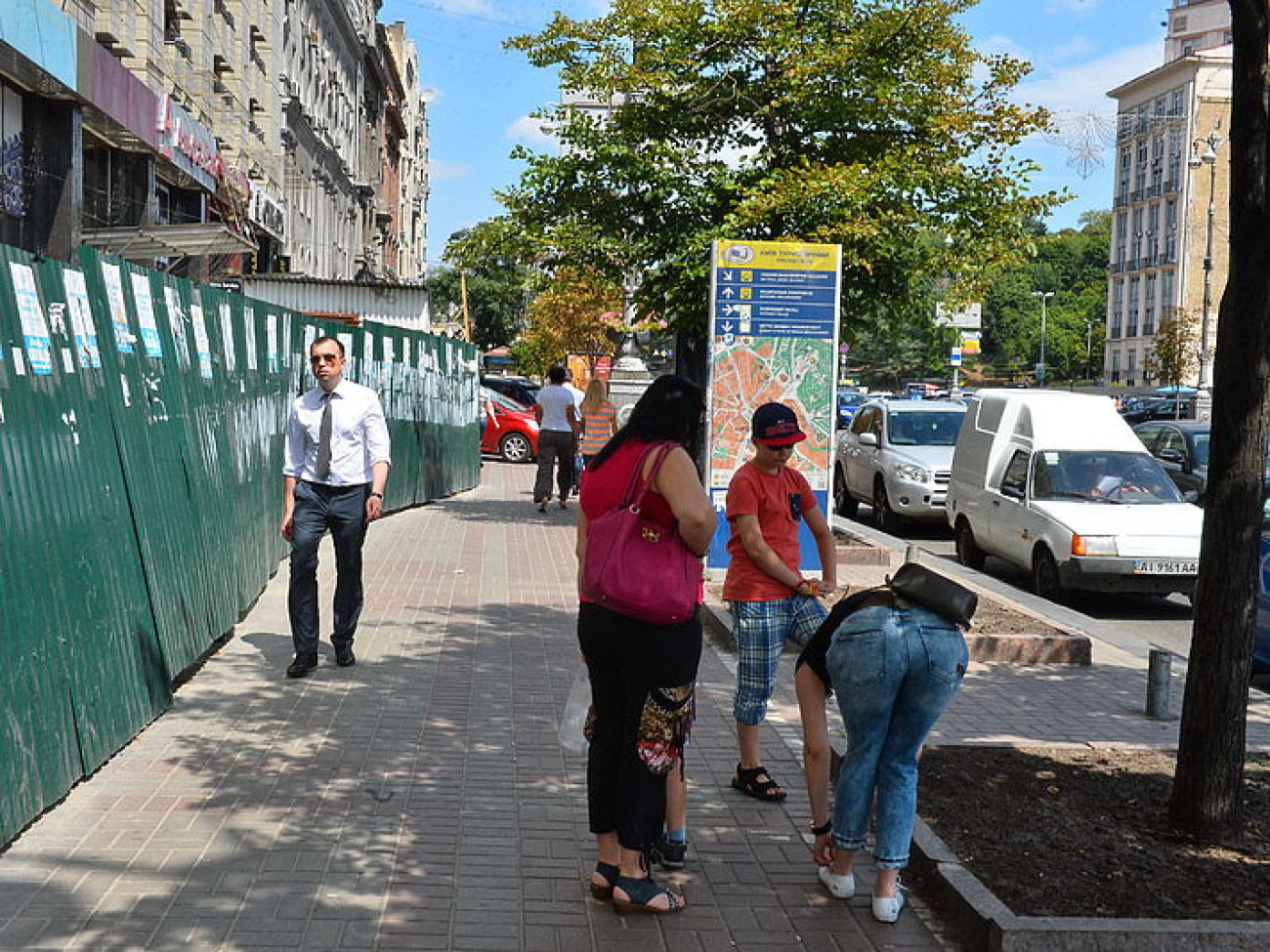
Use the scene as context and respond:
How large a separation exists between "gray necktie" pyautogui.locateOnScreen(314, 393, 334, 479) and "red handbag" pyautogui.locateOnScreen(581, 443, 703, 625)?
12.6ft

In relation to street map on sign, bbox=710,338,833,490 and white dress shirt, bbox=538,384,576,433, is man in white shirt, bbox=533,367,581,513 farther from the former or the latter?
street map on sign, bbox=710,338,833,490

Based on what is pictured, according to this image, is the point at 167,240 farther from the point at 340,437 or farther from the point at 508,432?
the point at 508,432

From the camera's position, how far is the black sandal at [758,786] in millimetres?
6121

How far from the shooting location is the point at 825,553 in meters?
6.05

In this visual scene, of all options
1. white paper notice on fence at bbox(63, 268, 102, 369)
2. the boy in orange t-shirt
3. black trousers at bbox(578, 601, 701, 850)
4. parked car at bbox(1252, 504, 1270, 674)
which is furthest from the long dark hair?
parked car at bbox(1252, 504, 1270, 674)

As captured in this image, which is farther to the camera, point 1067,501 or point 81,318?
point 1067,501

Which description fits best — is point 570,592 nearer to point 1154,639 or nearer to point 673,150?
point 1154,639

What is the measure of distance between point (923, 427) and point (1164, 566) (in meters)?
8.39

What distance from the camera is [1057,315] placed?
139m

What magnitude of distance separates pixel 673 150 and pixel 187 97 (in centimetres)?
1340

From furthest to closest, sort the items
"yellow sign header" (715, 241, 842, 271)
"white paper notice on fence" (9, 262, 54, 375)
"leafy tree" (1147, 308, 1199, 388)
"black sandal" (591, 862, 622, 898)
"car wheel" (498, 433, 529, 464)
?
1. "leafy tree" (1147, 308, 1199, 388)
2. "car wheel" (498, 433, 529, 464)
3. "yellow sign header" (715, 241, 842, 271)
4. "white paper notice on fence" (9, 262, 54, 375)
5. "black sandal" (591, 862, 622, 898)

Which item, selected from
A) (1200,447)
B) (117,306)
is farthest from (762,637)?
(1200,447)

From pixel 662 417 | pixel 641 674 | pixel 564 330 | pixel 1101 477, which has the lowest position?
pixel 1101 477

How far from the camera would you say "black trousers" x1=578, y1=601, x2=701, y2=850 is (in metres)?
4.62
